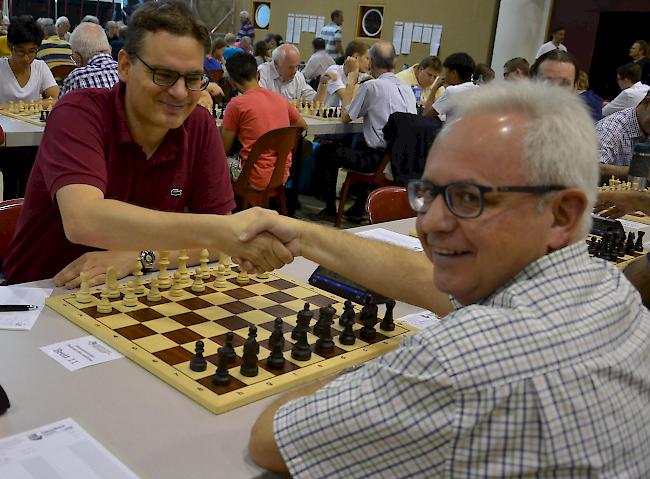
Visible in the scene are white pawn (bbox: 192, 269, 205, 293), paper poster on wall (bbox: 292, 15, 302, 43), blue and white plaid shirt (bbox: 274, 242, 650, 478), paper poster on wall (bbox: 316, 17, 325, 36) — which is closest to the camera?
blue and white plaid shirt (bbox: 274, 242, 650, 478)

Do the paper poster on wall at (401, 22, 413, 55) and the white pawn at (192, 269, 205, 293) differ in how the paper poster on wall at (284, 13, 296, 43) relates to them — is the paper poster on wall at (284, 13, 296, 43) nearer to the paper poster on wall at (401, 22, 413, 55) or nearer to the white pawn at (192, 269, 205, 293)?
the paper poster on wall at (401, 22, 413, 55)

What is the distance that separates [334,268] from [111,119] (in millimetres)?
951

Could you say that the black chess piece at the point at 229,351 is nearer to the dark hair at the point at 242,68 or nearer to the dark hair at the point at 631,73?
the dark hair at the point at 242,68

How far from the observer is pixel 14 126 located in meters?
4.84

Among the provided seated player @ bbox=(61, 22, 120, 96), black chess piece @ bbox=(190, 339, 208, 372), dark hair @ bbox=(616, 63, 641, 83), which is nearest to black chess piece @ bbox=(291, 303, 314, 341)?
black chess piece @ bbox=(190, 339, 208, 372)

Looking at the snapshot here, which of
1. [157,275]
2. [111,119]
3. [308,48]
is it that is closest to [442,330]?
[157,275]

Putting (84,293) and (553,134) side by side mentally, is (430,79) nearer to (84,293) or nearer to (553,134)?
(84,293)

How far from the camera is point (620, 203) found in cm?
352

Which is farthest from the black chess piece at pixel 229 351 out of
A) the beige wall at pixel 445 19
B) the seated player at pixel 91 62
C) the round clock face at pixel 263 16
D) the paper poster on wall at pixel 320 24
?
the round clock face at pixel 263 16

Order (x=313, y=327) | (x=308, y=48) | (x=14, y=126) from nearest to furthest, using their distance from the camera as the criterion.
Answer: (x=313, y=327), (x=14, y=126), (x=308, y=48)

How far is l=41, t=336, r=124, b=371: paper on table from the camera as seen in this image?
1643mm

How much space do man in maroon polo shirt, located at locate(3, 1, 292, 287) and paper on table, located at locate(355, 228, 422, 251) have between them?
74 centimetres

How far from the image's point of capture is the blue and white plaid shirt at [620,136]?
487 centimetres

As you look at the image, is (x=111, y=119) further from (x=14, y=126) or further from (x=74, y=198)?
(x=14, y=126)
